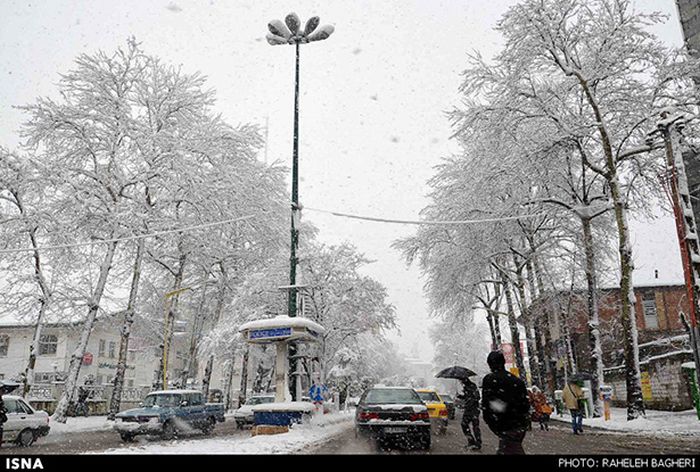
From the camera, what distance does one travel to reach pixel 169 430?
17.5m

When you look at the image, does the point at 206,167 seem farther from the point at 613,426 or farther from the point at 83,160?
the point at 613,426

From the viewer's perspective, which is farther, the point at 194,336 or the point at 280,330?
Answer: the point at 194,336

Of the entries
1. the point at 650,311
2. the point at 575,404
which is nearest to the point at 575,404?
the point at 575,404

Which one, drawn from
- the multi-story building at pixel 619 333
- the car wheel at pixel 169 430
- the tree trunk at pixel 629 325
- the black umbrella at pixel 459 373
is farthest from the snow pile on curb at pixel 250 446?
the multi-story building at pixel 619 333

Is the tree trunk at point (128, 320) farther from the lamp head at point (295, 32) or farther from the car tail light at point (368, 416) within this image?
the car tail light at point (368, 416)

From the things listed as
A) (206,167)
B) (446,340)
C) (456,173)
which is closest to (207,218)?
(206,167)

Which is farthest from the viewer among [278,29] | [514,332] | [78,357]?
[514,332]

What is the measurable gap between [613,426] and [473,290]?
17.2 meters

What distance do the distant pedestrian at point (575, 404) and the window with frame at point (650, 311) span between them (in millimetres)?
26473

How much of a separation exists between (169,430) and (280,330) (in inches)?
219

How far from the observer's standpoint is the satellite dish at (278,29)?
16728 millimetres

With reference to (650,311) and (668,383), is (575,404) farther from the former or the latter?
(650,311)

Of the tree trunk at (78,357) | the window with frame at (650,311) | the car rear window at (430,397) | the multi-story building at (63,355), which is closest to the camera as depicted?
the car rear window at (430,397)

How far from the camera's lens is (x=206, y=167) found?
2711cm
